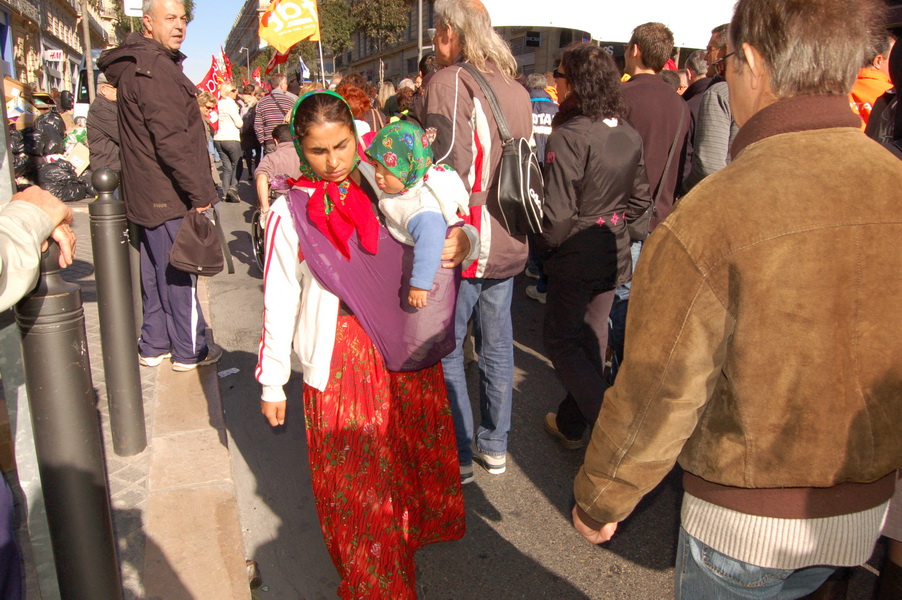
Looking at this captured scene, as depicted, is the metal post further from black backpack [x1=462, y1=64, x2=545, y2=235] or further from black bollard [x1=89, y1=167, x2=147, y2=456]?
black backpack [x1=462, y1=64, x2=545, y2=235]

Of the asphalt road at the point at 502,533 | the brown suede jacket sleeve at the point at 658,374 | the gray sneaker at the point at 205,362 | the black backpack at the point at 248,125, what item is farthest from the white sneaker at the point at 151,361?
the black backpack at the point at 248,125

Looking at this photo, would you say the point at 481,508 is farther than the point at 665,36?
No

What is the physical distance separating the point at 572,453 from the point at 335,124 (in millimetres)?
2226

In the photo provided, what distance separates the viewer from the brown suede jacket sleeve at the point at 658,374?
4.09 ft

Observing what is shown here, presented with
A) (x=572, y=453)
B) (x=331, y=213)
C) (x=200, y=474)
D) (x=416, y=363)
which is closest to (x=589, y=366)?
(x=572, y=453)

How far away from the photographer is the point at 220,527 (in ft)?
9.52

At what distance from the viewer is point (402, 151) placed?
7.32 ft

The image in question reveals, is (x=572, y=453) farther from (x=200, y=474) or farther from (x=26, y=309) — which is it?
(x=26, y=309)

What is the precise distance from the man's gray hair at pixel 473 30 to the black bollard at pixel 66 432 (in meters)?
2.00

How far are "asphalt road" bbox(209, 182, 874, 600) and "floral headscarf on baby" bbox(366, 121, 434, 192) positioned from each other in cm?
157

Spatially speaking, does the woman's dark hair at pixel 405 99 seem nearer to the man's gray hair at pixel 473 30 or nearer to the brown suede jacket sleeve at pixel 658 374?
the man's gray hair at pixel 473 30

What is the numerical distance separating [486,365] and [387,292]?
1004 mm

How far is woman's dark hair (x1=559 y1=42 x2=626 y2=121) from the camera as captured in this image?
2.97 m

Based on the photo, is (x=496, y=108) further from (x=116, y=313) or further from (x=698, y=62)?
(x=698, y=62)
